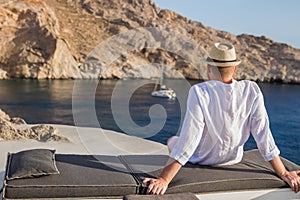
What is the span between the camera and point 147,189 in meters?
2.30

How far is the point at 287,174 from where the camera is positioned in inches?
104

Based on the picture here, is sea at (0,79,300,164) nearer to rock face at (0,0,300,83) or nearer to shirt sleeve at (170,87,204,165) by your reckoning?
rock face at (0,0,300,83)

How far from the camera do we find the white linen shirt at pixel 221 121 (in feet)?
7.68

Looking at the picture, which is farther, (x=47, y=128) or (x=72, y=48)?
(x=72, y=48)

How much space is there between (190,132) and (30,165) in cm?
109

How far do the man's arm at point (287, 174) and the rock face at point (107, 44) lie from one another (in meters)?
18.1

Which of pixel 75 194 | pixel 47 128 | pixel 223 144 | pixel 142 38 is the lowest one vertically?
pixel 142 38

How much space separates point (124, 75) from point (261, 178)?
42.8 m

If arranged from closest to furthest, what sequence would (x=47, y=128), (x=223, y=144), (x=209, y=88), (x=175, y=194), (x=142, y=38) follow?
(x=175, y=194)
(x=209, y=88)
(x=223, y=144)
(x=47, y=128)
(x=142, y=38)

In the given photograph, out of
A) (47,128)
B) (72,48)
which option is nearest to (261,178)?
(47,128)

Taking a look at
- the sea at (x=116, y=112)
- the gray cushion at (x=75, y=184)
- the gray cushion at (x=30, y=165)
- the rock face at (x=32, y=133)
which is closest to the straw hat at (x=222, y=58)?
the gray cushion at (x=75, y=184)

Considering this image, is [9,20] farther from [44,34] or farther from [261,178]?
[261,178]

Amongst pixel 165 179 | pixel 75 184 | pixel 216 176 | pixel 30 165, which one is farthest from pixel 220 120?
pixel 30 165

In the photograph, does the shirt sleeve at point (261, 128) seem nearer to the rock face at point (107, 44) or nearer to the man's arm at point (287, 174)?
the man's arm at point (287, 174)
